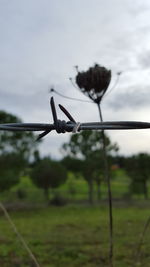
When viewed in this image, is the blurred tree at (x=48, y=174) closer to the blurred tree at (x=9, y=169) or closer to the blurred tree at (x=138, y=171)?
the blurred tree at (x=9, y=169)

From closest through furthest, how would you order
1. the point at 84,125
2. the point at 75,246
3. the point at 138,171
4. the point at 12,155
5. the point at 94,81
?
the point at 84,125, the point at 94,81, the point at 75,246, the point at 12,155, the point at 138,171

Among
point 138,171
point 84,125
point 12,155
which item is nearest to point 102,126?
point 84,125

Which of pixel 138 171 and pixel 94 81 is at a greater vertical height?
pixel 94 81

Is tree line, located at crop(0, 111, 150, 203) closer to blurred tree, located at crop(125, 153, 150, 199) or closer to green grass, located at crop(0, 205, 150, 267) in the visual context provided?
blurred tree, located at crop(125, 153, 150, 199)

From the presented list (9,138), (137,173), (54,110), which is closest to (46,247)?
(54,110)

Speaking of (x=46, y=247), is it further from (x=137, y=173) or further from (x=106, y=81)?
(x=137, y=173)

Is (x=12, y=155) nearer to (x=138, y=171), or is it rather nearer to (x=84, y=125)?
(x=138, y=171)

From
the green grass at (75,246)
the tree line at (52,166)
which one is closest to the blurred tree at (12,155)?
the tree line at (52,166)
